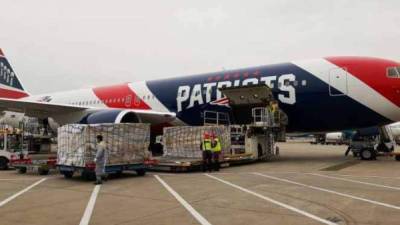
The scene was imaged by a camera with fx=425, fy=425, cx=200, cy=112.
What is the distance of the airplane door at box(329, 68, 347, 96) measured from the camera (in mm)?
15422

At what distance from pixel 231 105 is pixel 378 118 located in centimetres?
568

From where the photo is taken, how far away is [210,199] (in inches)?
316

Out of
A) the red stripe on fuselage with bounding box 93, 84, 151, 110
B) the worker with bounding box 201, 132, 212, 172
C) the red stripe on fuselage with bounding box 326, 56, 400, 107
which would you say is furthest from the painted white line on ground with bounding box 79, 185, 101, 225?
the red stripe on fuselage with bounding box 93, 84, 151, 110

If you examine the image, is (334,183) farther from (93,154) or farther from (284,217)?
(93,154)

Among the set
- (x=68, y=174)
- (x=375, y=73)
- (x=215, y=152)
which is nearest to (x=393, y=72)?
(x=375, y=73)

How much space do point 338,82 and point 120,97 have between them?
435 inches

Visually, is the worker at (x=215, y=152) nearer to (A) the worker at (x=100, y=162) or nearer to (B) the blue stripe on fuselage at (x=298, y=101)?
(A) the worker at (x=100, y=162)

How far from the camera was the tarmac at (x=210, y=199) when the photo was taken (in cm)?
630

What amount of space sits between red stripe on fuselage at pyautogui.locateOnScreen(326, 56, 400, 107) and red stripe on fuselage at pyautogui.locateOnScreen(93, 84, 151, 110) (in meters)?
9.49

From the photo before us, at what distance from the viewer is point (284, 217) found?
20.6 ft

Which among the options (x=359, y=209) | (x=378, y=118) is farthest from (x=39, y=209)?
(x=378, y=118)

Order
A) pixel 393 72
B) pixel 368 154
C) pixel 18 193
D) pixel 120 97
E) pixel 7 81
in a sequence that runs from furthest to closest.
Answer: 1. pixel 7 81
2. pixel 120 97
3. pixel 368 154
4. pixel 393 72
5. pixel 18 193

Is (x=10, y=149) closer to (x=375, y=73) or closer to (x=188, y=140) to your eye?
(x=188, y=140)

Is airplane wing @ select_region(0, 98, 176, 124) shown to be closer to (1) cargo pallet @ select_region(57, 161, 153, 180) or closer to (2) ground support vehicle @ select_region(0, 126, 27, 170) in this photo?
A: (2) ground support vehicle @ select_region(0, 126, 27, 170)
